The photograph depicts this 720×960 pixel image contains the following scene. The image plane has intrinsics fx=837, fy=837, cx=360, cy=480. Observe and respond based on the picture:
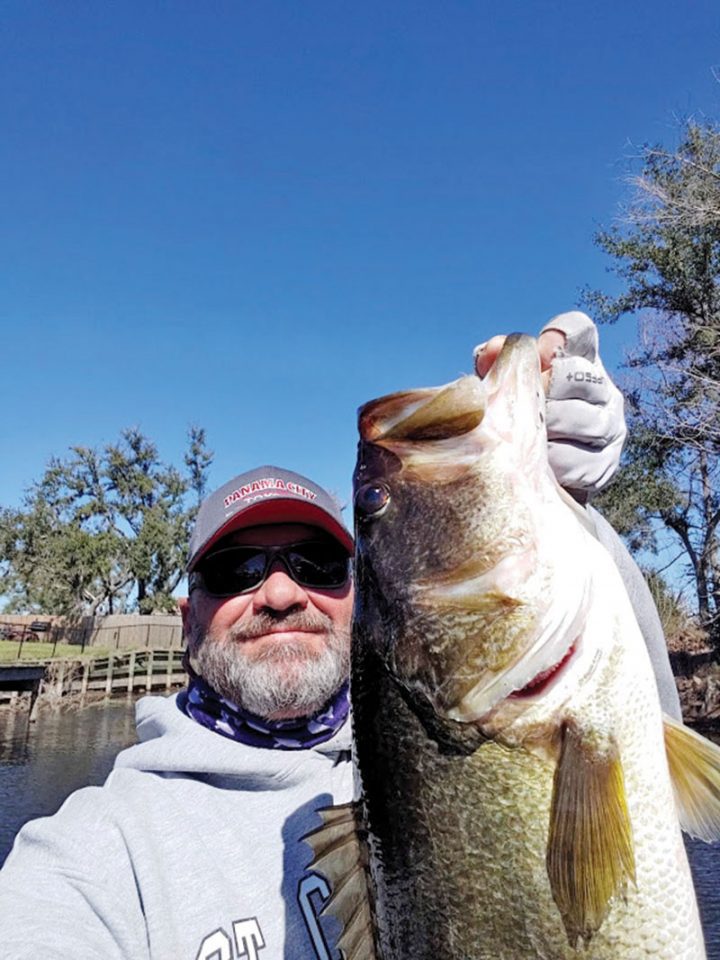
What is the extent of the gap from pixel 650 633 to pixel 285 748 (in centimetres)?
125

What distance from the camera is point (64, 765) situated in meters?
22.4

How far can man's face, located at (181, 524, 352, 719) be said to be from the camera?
9.29 ft

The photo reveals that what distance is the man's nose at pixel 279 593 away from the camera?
2.89 metres

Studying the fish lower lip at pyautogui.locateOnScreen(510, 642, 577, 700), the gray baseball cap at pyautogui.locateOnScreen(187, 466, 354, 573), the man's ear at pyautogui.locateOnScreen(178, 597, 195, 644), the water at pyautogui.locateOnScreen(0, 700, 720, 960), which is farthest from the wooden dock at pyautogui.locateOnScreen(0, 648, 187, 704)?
the fish lower lip at pyautogui.locateOnScreen(510, 642, 577, 700)

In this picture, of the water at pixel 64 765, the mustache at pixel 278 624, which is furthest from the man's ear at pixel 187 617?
the water at pixel 64 765

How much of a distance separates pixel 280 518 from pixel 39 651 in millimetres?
38354

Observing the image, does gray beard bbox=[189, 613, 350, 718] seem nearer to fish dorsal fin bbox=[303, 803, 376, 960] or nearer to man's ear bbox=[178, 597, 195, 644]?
man's ear bbox=[178, 597, 195, 644]

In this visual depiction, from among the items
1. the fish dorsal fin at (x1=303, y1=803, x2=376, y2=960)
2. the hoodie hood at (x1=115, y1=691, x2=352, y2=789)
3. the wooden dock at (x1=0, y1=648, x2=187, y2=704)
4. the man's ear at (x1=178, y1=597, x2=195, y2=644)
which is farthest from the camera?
the wooden dock at (x1=0, y1=648, x2=187, y2=704)

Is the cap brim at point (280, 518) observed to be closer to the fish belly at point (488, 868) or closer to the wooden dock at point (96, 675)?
the fish belly at point (488, 868)

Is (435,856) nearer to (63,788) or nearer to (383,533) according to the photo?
(383,533)

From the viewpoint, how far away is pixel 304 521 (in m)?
3.10

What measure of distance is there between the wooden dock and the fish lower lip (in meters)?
28.2

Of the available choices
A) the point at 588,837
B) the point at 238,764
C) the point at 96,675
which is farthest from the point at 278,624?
the point at 96,675

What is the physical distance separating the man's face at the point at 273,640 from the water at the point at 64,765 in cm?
1059
